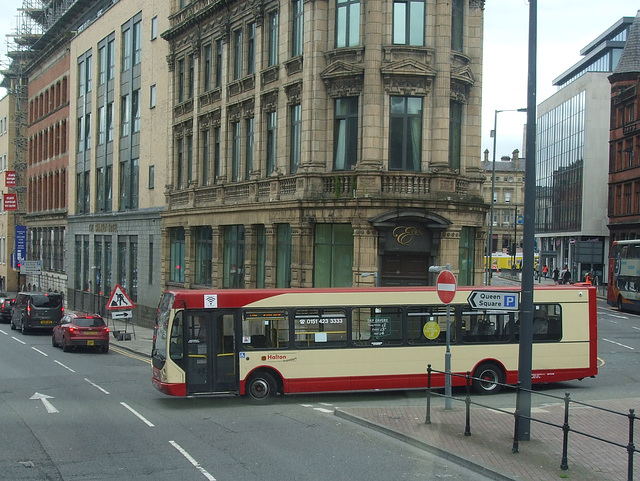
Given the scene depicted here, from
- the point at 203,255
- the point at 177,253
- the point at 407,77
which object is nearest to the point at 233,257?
the point at 203,255

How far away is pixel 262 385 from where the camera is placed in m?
18.4

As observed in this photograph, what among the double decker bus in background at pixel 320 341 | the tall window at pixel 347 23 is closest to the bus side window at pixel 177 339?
the double decker bus in background at pixel 320 341

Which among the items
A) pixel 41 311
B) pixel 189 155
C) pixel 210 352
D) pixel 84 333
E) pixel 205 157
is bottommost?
pixel 41 311

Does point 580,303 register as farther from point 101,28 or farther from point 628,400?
point 101,28

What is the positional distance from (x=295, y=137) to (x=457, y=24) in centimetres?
730

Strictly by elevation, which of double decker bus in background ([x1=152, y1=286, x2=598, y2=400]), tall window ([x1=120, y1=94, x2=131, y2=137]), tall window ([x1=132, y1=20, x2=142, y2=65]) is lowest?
double decker bus in background ([x1=152, y1=286, x2=598, y2=400])

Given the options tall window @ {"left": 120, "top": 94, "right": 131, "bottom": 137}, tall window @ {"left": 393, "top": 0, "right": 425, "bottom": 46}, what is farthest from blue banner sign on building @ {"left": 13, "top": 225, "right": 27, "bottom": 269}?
tall window @ {"left": 393, "top": 0, "right": 425, "bottom": 46}

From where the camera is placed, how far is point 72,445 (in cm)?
1346

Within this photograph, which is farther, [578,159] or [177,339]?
[578,159]

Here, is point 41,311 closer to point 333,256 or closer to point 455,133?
point 333,256

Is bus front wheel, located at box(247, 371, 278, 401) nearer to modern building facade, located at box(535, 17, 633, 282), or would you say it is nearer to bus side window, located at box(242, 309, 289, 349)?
bus side window, located at box(242, 309, 289, 349)

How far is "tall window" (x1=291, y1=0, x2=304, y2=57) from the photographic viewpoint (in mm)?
29469

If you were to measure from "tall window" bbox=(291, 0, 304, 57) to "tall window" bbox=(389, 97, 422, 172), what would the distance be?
16.1ft

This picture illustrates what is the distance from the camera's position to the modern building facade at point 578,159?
8225 centimetres
